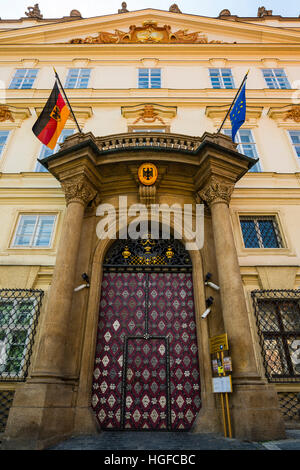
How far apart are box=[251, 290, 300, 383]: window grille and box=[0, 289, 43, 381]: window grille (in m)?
6.43

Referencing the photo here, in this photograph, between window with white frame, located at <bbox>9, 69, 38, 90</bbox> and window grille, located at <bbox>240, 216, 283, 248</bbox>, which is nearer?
window grille, located at <bbox>240, 216, 283, 248</bbox>

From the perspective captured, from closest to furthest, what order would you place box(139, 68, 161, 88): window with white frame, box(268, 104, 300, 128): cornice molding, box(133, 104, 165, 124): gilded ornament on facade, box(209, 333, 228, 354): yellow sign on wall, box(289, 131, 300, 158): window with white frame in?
box(209, 333, 228, 354): yellow sign on wall
box(289, 131, 300, 158): window with white frame
box(268, 104, 300, 128): cornice molding
box(133, 104, 165, 124): gilded ornament on facade
box(139, 68, 161, 88): window with white frame

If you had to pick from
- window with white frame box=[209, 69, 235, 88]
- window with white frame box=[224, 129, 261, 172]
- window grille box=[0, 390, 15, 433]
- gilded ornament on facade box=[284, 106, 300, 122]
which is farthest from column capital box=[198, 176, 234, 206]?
window with white frame box=[209, 69, 235, 88]

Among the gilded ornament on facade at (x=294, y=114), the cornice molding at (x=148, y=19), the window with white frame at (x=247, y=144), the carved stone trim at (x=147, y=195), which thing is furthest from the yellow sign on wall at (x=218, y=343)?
the cornice molding at (x=148, y=19)

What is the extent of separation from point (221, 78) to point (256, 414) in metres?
14.7

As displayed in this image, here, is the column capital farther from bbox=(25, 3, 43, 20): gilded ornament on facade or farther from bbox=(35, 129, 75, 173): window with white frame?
bbox=(25, 3, 43, 20): gilded ornament on facade

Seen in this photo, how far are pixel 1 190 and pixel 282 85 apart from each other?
1418cm

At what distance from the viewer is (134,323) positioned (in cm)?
795

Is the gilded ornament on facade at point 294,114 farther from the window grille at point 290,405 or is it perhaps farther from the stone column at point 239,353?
the window grille at point 290,405

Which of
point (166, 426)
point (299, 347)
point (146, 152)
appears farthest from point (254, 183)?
point (166, 426)

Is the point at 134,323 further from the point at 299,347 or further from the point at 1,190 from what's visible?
the point at 1,190

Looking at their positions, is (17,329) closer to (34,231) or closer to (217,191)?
(34,231)

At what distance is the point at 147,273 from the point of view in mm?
8672

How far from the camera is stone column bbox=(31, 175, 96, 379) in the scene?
19.9ft
